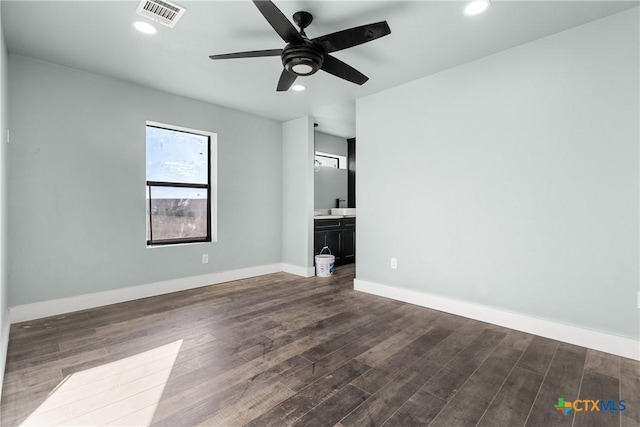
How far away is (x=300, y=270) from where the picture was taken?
15.6ft

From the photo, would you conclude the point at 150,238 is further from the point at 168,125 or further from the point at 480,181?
the point at 480,181

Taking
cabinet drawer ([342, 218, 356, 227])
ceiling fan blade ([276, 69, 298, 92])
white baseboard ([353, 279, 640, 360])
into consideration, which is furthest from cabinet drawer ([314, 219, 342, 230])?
ceiling fan blade ([276, 69, 298, 92])

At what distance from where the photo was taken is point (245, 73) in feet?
10.4

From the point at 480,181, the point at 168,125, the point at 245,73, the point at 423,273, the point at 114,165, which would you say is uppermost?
the point at 245,73

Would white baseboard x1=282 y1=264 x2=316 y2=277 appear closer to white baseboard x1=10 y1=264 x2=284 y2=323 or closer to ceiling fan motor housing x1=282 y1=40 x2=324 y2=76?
Result: white baseboard x1=10 y1=264 x2=284 y2=323

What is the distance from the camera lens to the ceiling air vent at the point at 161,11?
6.88 feet

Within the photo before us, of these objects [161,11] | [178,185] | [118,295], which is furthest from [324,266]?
[161,11]

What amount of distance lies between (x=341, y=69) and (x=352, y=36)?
1.29 feet

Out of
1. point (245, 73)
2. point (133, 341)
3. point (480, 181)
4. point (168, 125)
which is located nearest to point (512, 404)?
point (480, 181)

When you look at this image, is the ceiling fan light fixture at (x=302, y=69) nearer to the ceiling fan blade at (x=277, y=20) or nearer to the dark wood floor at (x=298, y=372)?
the ceiling fan blade at (x=277, y=20)

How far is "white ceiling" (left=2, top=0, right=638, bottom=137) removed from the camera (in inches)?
84.4

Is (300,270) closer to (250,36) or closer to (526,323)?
(526,323)

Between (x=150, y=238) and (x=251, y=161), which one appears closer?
(x=150, y=238)

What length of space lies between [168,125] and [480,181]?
12.1 feet
